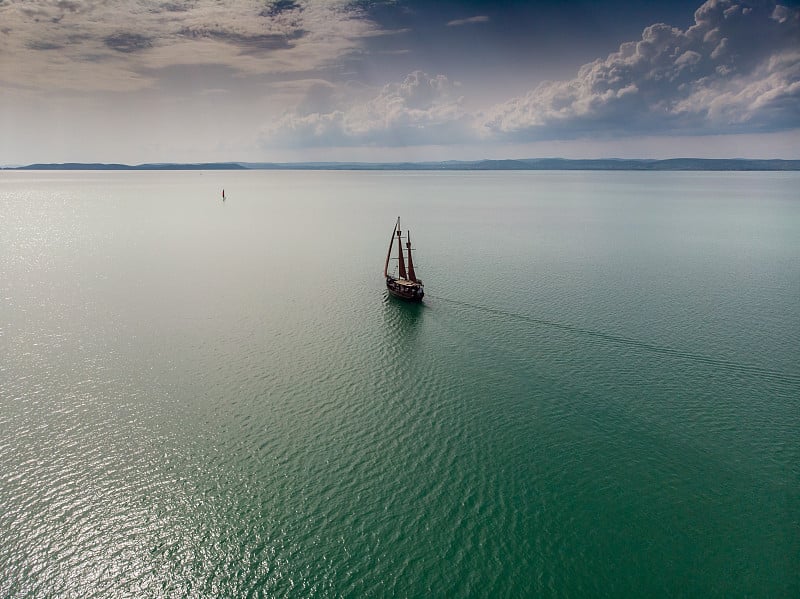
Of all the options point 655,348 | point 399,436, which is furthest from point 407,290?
point 399,436

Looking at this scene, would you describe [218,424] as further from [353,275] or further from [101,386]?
[353,275]

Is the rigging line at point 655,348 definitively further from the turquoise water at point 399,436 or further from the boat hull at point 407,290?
the boat hull at point 407,290

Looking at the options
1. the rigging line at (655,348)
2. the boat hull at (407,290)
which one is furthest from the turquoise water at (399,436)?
the boat hull at (407,290)

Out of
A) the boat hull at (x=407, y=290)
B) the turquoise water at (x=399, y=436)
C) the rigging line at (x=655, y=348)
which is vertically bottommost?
the turquoise water at (x=399, y=436)

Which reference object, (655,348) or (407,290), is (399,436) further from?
(407,290)

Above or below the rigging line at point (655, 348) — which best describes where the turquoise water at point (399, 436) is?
below

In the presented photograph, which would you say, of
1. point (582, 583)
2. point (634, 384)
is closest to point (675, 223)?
point (634, 384)
